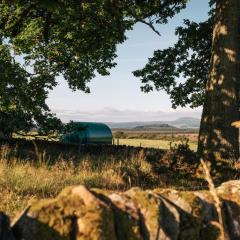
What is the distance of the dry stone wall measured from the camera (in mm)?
3962

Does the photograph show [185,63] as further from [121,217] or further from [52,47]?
[121,217]

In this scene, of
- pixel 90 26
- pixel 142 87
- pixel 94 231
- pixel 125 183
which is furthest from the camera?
pixel 142 87

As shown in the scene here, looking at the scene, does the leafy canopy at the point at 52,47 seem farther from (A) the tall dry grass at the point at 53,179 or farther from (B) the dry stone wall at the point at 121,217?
(B) the dry stone wall at the point at 121,217

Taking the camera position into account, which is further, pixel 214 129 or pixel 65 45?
pixel 65 45

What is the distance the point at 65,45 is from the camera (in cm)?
2409

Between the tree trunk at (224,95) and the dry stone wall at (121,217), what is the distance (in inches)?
417

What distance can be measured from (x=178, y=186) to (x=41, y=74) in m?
13.4

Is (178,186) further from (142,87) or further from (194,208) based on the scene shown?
(142,87)

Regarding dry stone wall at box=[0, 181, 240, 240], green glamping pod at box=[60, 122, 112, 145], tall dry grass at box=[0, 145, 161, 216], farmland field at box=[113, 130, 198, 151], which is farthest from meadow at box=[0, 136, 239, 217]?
green glamping pod at box=[60, 122, 112, 145]

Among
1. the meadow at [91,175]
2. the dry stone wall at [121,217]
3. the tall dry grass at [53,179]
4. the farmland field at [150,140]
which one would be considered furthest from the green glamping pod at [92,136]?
the dry stone wall at [121,217]

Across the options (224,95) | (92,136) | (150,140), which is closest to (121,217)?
(224,95)

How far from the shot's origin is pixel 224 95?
51.8 ft

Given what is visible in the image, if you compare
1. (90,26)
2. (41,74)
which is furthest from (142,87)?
(41,74)

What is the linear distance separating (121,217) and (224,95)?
1199 centimetres
